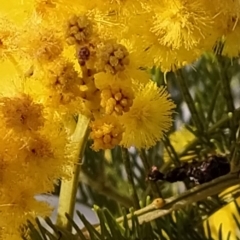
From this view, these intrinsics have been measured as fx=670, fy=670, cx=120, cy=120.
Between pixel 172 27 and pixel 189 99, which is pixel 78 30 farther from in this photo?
pixel 189 99

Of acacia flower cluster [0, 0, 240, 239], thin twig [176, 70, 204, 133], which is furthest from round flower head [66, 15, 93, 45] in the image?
thin twig [176, 70, 204, 133]

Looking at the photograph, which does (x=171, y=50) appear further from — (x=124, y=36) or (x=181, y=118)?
(x=181, y=118)

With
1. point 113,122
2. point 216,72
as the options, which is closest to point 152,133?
point 113,122

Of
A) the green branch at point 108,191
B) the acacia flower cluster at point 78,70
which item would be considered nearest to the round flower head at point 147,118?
the acacia flower cluster at point 78,70

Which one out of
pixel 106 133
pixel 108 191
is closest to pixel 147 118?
Result: pixel 106 133

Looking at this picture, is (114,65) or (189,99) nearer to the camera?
(114,65)

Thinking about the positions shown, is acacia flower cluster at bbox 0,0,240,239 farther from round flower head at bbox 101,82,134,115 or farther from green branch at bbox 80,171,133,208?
green branch at bbox 80,171,133,208
